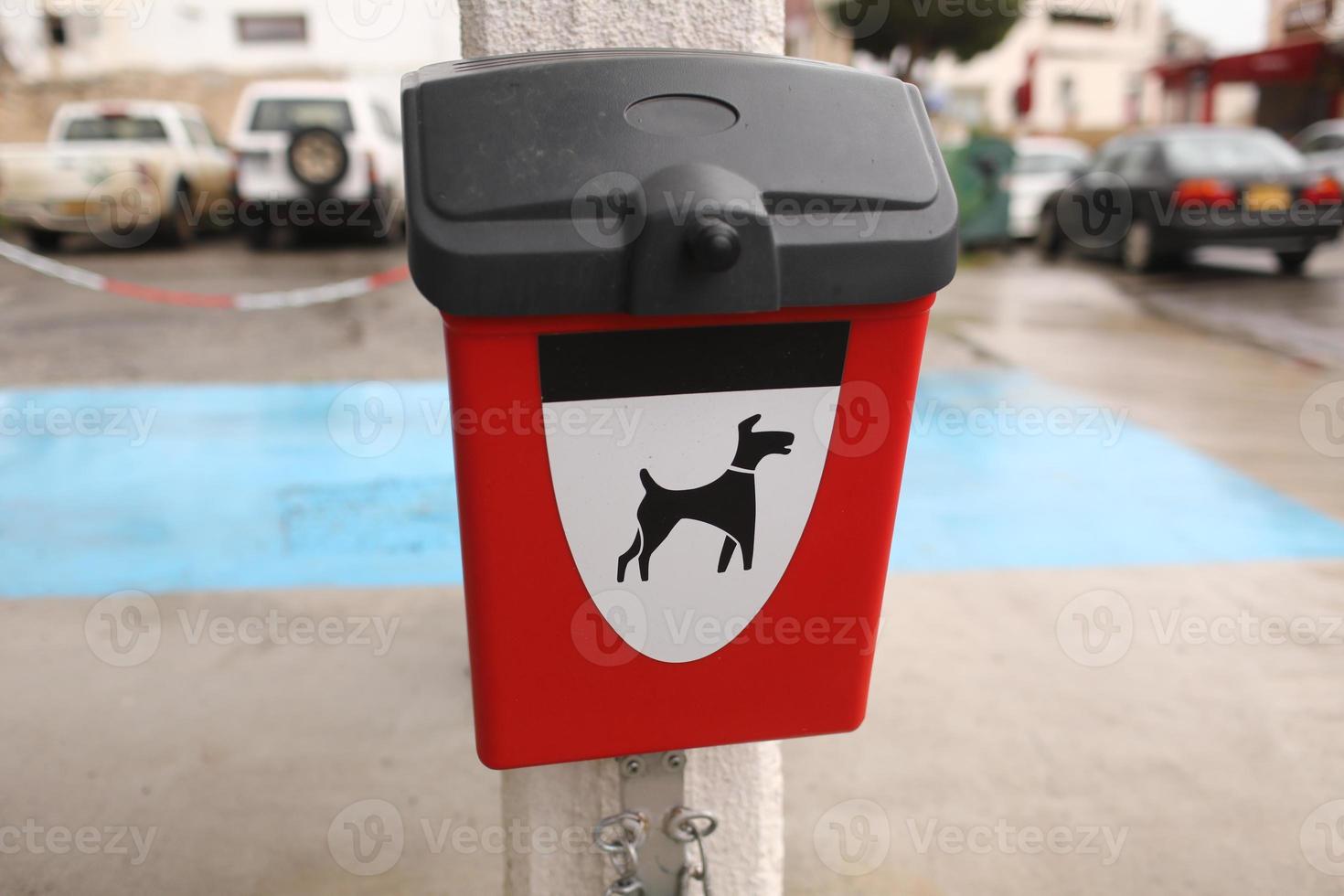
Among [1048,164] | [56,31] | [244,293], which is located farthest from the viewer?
[56,31]

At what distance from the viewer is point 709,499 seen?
133 cm

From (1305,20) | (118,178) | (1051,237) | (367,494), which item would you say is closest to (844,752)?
(367,494)

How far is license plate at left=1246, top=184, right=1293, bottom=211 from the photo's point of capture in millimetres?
9258

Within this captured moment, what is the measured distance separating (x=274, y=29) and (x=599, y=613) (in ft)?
82.8

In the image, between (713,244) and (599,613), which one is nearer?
(713,244)

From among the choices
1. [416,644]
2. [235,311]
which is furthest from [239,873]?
[235,311]

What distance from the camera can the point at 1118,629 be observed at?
10.6ft

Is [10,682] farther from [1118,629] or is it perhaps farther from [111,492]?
[1118,629]

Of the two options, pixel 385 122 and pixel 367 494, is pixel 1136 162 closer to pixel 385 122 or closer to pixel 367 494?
pixel 385 122

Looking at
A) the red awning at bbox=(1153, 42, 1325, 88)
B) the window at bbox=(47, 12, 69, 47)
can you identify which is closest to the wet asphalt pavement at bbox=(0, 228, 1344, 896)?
the window at bbox=(47, 12, 69, 47)

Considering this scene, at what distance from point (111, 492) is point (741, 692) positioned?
Answer: 3.76 metres

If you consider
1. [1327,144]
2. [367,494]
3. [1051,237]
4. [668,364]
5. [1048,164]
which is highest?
[668,364]

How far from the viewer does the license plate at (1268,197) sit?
9258 mm

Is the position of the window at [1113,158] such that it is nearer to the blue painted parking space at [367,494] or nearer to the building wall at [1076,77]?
the blue painted parking space at [367,494]
